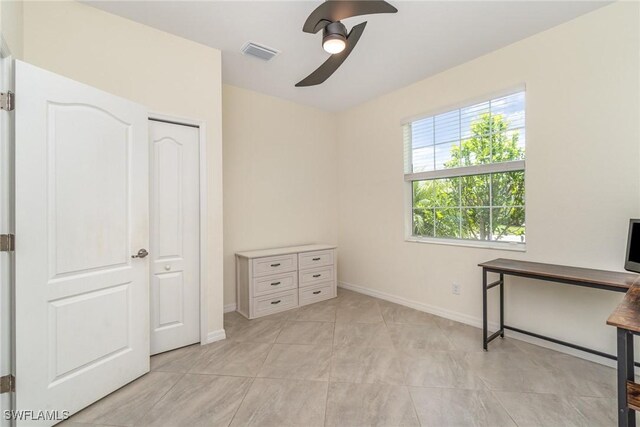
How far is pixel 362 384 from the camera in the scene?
6.52ft

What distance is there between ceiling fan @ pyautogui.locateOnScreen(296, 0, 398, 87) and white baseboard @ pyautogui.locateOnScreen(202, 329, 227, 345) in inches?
105

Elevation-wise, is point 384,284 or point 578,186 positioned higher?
point 578,186

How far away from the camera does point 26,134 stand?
1567 mm

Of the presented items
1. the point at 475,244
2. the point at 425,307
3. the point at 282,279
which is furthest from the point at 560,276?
the point at 282,279

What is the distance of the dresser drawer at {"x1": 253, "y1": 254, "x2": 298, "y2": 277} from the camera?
3332 millimetres

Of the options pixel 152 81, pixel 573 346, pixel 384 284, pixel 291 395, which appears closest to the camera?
pixel 291 395

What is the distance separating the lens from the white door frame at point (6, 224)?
4.85ft

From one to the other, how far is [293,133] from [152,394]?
11.3 ft

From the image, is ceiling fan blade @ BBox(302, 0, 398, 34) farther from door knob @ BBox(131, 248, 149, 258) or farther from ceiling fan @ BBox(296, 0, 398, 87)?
door knob @ BBox(131, 248, 149, 258)

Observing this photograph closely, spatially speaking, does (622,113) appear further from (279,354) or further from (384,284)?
(279,354)

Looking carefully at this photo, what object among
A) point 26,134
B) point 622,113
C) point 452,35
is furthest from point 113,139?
point 622,113

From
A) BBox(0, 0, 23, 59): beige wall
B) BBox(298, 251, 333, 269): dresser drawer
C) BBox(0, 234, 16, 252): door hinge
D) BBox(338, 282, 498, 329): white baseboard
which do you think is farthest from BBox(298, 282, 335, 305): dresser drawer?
BBox(0, 0, 23, 59): beige wall

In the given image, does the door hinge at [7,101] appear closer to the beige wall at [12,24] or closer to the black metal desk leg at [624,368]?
the beige wall at [12,24]

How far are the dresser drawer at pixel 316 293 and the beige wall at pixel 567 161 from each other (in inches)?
50.2
